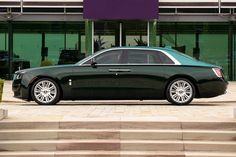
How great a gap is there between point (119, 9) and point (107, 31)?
73.5 inches

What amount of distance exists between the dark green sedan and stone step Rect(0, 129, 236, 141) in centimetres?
518

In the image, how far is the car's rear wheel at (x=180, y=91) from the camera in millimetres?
14188

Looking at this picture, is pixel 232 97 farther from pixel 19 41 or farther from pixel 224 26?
pixel 19 41

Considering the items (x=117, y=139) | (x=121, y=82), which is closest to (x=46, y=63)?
(x=121, y=82)

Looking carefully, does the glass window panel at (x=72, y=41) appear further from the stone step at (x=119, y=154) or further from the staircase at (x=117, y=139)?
the stone step at (x=119, y=154)

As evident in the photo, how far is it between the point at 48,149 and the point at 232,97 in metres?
10.7

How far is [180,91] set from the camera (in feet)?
46.8

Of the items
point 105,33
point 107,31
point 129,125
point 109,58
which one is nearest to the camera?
point 129,125

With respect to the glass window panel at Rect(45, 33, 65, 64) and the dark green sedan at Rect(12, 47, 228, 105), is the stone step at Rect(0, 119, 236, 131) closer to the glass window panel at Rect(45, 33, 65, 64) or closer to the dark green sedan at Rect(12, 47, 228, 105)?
the dark green sedan at Rect(12, 47, 228, 105)

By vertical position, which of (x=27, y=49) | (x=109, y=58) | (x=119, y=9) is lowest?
(x=109, y=58)

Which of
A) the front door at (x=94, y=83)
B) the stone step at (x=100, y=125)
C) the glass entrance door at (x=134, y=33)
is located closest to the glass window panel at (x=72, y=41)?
the glass entrance door at (x=134, y=33)

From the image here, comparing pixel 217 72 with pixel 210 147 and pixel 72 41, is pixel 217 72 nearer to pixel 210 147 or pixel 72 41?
pixel 210 147

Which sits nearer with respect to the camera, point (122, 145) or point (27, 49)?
point (122, 145)

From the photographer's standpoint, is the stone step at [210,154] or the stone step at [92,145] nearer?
the stone step at [210,154]
